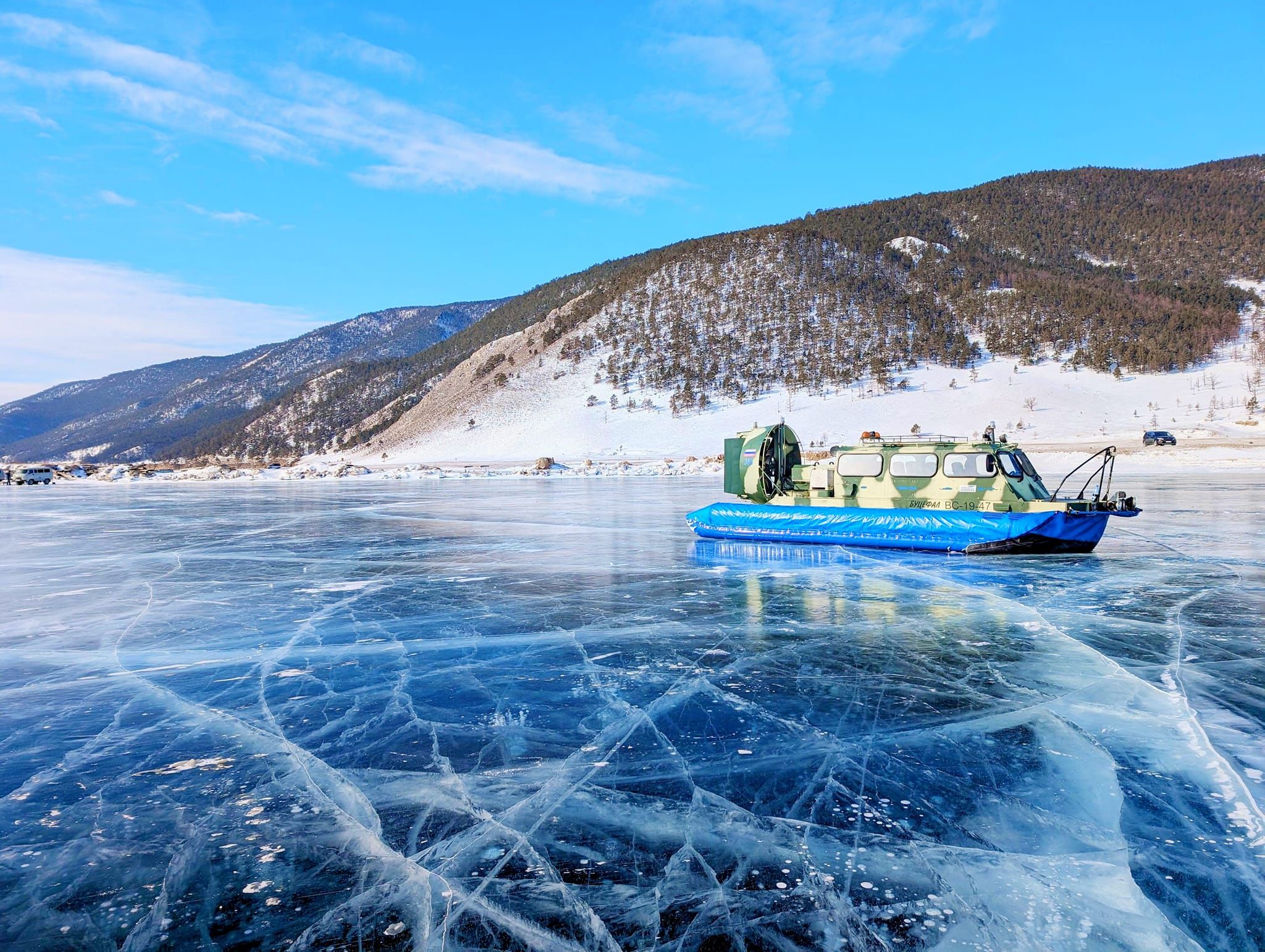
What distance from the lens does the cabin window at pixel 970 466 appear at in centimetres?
1173

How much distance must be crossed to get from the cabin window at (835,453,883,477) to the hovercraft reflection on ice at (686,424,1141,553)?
1cm

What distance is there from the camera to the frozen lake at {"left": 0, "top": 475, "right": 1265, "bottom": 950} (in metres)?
2.69

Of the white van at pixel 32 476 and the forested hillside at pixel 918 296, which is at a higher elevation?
the forested hillside at pixel 918 296

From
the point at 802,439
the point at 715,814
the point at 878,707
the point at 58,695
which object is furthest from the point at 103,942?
the point at 802,439

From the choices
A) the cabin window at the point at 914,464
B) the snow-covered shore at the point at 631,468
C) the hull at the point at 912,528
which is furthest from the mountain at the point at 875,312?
the cabin window at the point at 914,464

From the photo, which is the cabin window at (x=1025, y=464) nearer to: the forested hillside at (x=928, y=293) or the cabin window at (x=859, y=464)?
the cabin window at (x=859, y=464)

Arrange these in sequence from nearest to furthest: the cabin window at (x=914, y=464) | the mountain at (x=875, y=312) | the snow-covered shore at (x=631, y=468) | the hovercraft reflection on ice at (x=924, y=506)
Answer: the hovercraft reflection on ice at (x=924, y=506), the cabin window at (x=914, y=464), the snow-covered shore at (x=631, y=468), the mountain at (x=875, y=312)

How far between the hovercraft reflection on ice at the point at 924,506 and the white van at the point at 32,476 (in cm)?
5110

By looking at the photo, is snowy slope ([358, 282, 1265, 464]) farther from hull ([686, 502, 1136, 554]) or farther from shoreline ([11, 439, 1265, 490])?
hull ([686, 502, 1136, 554])

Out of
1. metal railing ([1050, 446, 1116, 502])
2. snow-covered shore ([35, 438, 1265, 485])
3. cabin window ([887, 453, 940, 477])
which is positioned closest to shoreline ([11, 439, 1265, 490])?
snow-covered shore ([35, 438, 1265, 485])

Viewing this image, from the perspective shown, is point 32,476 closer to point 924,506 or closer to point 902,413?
point 924,506

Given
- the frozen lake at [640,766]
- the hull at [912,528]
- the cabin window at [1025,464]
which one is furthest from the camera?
the cabin window at [1025,464]

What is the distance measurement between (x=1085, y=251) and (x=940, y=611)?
→ 104881 mm

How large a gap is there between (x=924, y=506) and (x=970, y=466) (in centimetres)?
94
